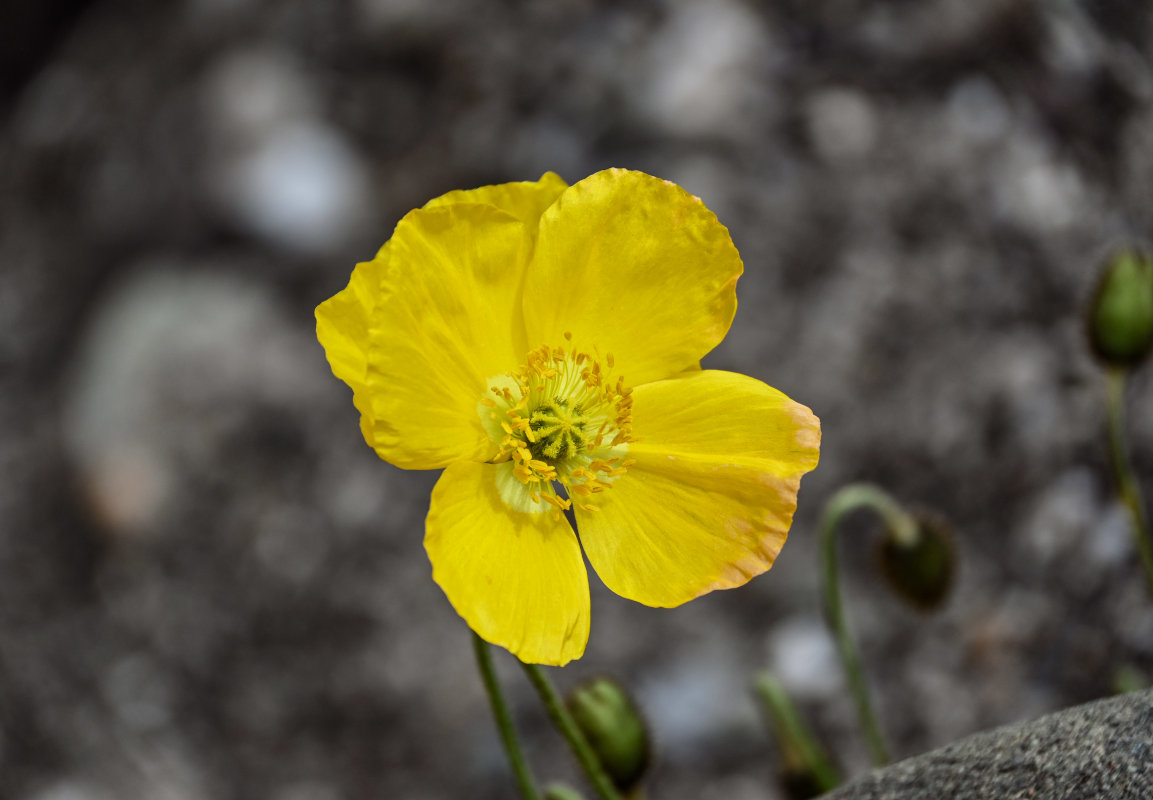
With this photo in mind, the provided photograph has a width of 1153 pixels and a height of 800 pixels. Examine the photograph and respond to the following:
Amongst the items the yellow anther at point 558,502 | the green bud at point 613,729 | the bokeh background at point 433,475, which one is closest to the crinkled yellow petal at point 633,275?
the yellow anther at point 558,502

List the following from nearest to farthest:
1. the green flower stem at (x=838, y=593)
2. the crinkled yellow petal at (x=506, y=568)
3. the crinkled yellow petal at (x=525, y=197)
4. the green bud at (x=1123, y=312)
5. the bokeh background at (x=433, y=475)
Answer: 1. the crinkled yellow petal at (x=506, y=568)
2. the crinkled yellow petal at (x=525, y=197)
3. the green flower stem at (x=838, y=593)
4. the green bud at (x=1123, y=312)
5. the bokeh background at (x=433, y=475)

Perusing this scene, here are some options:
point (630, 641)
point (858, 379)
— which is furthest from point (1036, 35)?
point (630, 641)

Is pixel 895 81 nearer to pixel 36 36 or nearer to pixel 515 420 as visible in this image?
pixel 515 420

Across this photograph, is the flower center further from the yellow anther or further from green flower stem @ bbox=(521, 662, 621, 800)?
green flower stem @ bbox=(521, 662, 621, 800)

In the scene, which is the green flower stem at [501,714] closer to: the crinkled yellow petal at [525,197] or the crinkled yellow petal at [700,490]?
the crinkled yellow petal at [700,490]

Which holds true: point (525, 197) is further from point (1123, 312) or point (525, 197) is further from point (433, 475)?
point (433, 475)

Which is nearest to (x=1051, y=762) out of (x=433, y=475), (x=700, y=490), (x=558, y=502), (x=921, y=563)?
(x=700, y=490)

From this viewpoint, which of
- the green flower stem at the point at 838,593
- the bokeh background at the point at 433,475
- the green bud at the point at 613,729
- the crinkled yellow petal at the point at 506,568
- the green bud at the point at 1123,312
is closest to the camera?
the crinkled yellow petal at the point at 506,568
